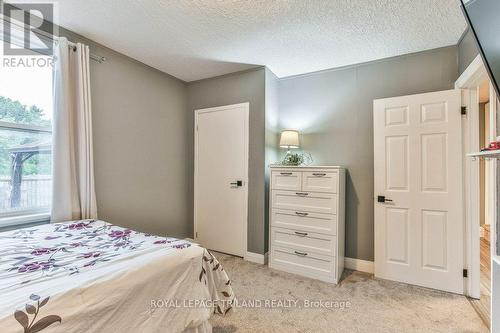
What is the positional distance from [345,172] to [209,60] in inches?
84.6

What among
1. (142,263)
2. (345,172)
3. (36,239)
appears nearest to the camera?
(142,263)

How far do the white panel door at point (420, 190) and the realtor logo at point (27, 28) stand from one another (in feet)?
10.9

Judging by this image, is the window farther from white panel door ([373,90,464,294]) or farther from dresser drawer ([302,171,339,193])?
white panel door ([373,90,464,294])

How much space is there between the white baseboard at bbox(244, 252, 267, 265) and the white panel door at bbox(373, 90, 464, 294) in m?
1.27

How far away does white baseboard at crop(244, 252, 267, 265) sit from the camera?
2938mm

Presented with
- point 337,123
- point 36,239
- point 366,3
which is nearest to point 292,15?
Answer: point 366,3

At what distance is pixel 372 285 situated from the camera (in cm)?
242

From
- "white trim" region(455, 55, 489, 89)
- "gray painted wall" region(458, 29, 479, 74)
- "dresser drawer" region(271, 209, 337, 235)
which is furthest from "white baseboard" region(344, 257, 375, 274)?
"gray painted wall" region(458, 29, 479, 74)

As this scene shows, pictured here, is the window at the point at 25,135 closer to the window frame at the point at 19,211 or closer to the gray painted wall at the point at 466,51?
the window frame at the point at 19,211

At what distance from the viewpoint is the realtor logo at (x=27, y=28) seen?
6.24ft

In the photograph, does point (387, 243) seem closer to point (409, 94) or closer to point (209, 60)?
point (409, 94)

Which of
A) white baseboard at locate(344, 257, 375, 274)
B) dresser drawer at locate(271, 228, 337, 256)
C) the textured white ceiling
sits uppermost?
the textured white ceiling

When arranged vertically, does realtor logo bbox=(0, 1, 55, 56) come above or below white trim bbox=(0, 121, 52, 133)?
above

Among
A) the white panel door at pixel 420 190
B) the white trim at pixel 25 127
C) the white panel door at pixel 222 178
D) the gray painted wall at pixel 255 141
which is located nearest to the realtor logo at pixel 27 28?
the white trim at pixel 25 127
